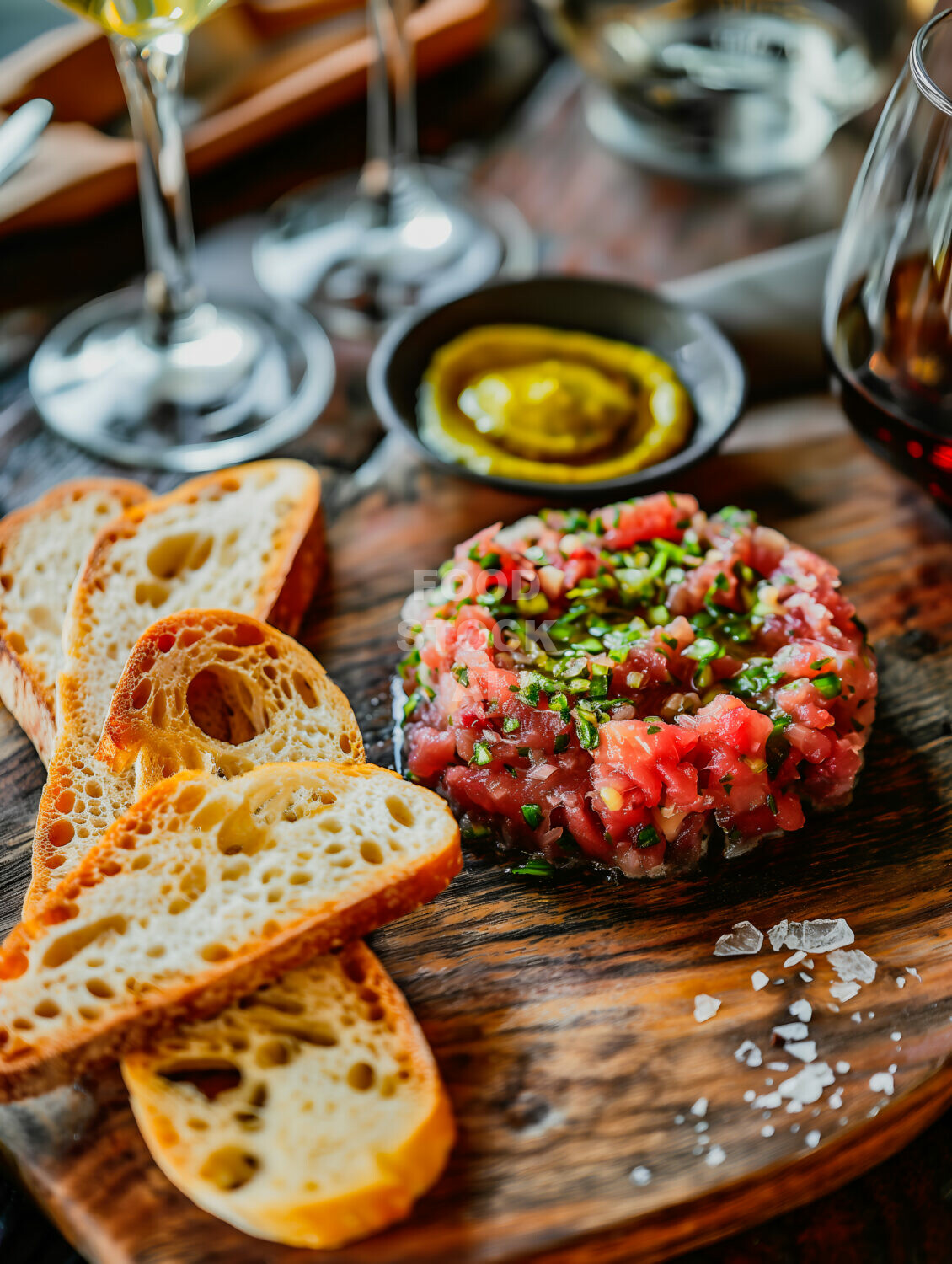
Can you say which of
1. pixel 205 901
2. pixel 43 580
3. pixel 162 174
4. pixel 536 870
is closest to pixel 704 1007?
pixel 536 870

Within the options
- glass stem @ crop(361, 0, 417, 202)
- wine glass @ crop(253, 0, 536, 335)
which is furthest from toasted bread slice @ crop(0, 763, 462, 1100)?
glass stem @ crop(361, 0, 417, 202)

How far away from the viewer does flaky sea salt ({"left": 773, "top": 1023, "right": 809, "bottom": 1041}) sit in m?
1.82

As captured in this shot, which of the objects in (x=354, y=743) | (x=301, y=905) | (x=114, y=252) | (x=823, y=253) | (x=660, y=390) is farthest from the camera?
(x=114, y=252)

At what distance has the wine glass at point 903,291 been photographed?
94.0 inches

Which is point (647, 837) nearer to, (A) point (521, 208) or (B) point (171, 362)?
(B) point (171, 362)

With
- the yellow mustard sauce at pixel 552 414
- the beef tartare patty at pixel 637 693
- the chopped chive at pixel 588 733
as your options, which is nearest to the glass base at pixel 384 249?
the yellow mustard sauce at pixel 552 414

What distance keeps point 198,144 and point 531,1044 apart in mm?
2853

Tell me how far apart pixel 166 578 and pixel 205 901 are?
0.94 metres

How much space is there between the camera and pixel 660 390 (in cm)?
287

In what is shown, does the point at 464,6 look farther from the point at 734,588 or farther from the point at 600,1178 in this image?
the point at 600,1178

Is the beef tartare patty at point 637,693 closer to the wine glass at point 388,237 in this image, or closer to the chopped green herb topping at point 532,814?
the chopped green herb topping at point 532,814

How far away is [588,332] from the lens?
3098 mm

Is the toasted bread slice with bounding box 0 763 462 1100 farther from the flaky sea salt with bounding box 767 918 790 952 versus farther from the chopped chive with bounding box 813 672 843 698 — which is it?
the chopped chive with bounding box 813 672 843 698

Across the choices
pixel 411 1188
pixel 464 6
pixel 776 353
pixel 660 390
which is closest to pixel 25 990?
pixel 411 1188
